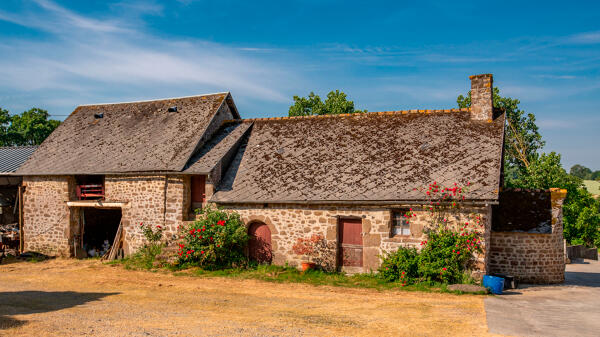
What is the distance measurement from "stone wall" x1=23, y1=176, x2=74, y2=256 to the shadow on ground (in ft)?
23.4

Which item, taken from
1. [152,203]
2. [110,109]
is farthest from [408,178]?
[110,109]

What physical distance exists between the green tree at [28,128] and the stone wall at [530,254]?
130ft

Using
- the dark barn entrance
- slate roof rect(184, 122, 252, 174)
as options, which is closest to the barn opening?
the dark barn entrance

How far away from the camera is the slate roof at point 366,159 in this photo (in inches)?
595

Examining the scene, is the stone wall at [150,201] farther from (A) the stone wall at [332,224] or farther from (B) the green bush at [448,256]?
(B) the green bush at [448,256]

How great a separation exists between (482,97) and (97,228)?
57.8 ft

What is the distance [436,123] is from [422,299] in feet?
25.9

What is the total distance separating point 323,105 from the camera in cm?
3684

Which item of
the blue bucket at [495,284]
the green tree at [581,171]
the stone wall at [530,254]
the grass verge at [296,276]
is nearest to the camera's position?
the blue bucket at [495,284]

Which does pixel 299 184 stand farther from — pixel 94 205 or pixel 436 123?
pixel 94 205

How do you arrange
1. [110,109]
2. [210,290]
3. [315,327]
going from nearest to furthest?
[315,327] < [210,290] < [110,109]

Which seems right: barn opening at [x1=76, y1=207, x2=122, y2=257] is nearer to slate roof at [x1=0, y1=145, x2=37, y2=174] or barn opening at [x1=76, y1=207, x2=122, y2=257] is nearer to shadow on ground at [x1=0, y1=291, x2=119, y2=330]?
slate roof at [x1=0, y1=145, x2=37, y2=174]

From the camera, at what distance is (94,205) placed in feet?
61.7

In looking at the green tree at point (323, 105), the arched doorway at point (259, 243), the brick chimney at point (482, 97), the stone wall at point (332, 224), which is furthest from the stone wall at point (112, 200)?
the green tree at point (323, 105)
